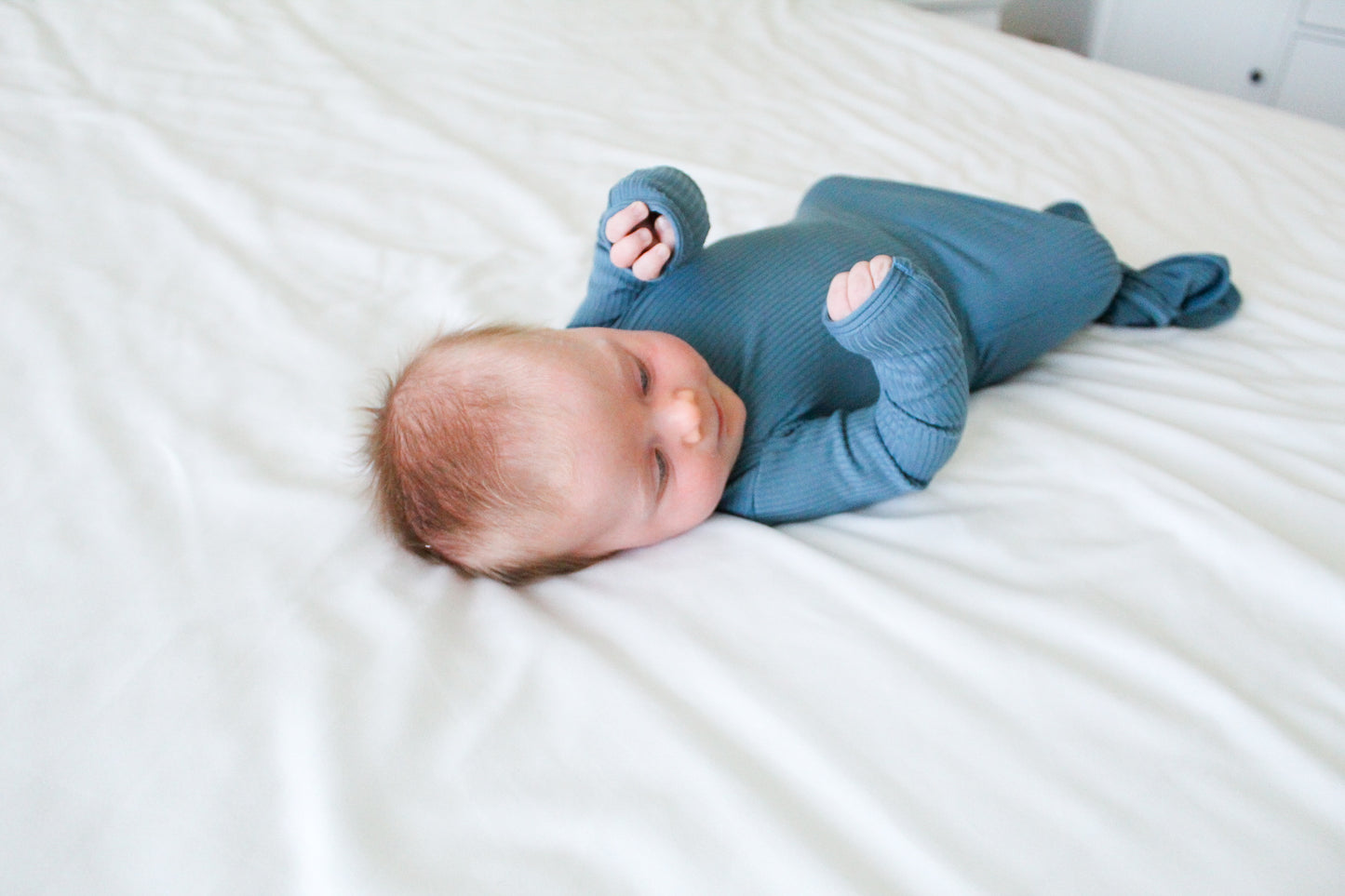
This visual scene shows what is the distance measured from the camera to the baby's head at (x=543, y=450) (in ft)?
2.63

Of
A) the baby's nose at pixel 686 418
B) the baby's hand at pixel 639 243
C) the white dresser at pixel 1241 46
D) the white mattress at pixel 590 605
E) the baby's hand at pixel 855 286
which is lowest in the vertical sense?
the white mattress at pixel 590 605

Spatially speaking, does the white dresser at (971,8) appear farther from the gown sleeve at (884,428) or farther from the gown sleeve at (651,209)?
the gown sleeve at (884,428)

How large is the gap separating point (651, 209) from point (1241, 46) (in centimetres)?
249

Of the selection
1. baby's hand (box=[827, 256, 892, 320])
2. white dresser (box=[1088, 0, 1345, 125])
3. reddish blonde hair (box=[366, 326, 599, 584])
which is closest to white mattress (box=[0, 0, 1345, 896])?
reddish blonde hair (box=[366, 326, 599, 584])

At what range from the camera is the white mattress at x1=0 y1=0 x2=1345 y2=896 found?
0.60m

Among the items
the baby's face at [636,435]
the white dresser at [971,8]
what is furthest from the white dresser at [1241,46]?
the baby's face at [636,435]

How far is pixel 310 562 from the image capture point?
80 centimetres

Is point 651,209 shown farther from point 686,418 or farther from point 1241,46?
point 1241,46

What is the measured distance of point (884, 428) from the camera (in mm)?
856

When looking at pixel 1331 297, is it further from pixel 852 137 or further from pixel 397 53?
pixel 397 53

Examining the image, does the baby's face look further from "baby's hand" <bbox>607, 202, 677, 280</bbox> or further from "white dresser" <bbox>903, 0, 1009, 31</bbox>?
"white dresser" <bbox>903, 0, 1009, 31</bbox>

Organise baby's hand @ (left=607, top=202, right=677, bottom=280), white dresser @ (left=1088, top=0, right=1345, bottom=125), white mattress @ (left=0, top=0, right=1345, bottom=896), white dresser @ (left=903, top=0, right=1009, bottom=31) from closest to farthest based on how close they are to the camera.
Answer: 1. white mattress @ (left=0, top=0, right=1345, bottom=896)
2. baby's hand @ (left=607, top=202, right=677, bottom=280)
3. white dresser @ (left=1088, top=0, right=1345, bottom=125)
4. white dresser @ (left=903, top=0, right=1009, bottom=31)

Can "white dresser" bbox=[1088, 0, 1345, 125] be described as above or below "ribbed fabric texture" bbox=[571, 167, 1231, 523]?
above

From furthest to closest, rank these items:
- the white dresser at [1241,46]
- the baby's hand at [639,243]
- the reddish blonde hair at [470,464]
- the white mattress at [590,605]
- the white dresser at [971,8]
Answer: the white dresser at [971,8] < the white dresser at [1241,46] < the baby's hand at [639,243] < the reddish blonde hair at [470,464] < the white mattress at [590,605]
